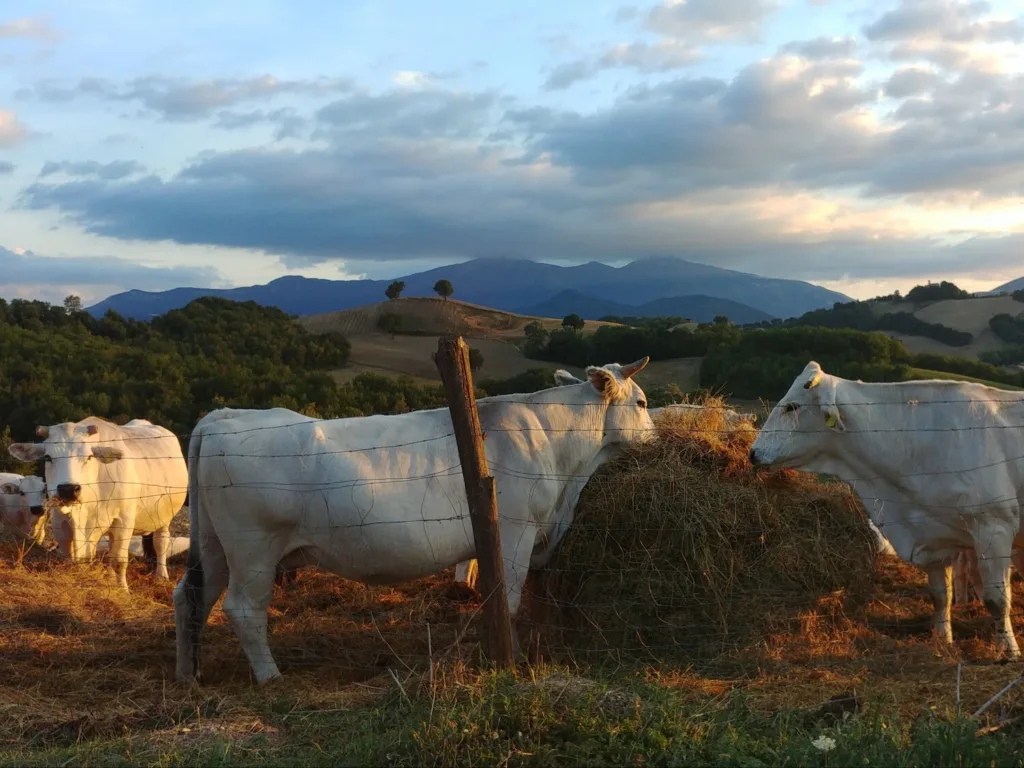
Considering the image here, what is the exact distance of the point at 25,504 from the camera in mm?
11406

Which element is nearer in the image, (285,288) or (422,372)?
(422,372)

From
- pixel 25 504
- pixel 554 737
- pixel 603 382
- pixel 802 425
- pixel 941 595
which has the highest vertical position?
pixel 603 382

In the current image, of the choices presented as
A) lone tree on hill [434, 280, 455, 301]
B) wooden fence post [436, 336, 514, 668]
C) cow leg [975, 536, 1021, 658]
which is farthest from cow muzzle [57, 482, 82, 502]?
lone tree on hill [434, 280, 455, 301]

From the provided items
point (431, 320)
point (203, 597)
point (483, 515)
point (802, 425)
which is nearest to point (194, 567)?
point (203, 597)

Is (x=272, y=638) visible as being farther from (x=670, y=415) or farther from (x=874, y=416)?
(x=874, y=416)

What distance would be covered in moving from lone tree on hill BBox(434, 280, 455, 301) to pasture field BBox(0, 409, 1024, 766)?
158 ft

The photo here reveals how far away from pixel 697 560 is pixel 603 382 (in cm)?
177

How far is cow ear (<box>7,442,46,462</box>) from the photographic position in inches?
364

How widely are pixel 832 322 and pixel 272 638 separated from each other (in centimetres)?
6475

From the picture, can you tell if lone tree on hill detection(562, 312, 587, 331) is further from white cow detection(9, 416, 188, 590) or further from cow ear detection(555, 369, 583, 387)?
cow ear detection(555, 369, 583, 387)

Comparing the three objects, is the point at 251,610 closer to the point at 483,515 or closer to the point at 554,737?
the point at 483,515

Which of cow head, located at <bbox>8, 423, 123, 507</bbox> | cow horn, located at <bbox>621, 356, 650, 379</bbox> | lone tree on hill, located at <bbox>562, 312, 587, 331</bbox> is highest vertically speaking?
lone tree on hill, located at <bbox>562, 312, 587, 331</bbox>

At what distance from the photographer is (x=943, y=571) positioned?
7.20m

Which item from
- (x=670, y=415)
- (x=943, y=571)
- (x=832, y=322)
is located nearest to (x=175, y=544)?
(x=670, y=415)
